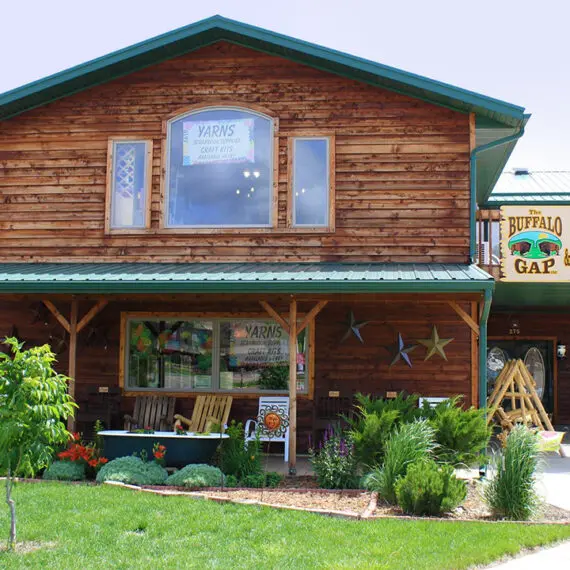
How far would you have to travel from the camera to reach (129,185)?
1258 centimetres

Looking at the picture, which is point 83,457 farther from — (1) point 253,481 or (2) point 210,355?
(2) point 210,355

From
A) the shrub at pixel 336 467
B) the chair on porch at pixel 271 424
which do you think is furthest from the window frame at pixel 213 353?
the shrub at pixel 336 467

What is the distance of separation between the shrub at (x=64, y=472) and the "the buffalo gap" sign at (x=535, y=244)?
748cm

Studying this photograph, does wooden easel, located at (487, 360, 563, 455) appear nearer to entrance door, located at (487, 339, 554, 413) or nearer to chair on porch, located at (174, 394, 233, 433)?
entrance door, located at (487, 339, 554, 413)

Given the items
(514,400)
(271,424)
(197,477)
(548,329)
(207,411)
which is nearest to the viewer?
(197,477)

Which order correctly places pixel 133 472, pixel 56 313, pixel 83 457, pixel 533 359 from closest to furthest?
pixel 133 472, pixel 83 457, pixel 56 313, pixel 533 359

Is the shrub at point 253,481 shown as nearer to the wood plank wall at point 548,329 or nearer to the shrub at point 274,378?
the shrub at point 274,378

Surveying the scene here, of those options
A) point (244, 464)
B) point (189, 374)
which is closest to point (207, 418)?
point (189, 374)

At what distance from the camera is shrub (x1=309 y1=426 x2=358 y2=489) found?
914 cm

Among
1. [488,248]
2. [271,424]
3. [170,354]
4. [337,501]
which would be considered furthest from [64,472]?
[488,248]

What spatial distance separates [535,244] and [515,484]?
21.3 feet

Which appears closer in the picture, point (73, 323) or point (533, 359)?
point (73, 323)

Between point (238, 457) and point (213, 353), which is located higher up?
point (213, 353)

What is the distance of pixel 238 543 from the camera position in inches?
260
